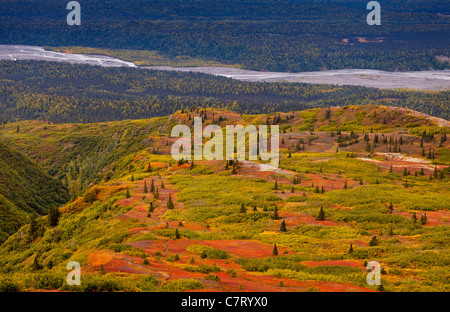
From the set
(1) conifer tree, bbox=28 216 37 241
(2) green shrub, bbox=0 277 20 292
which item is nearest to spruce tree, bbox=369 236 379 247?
(2) green shrub, bbox=0 277 20 292

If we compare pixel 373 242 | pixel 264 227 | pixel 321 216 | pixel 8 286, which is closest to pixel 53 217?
pixel 264 227

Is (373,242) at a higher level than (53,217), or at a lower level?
higher

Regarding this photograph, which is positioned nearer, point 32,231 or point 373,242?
point 373,242

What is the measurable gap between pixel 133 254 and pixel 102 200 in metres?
42.3

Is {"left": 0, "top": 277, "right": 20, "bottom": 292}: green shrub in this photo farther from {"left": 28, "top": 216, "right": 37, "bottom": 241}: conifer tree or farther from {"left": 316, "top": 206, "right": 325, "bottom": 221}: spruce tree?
{"left": 28, "top": 216, "right": 37, "bottom": 241}: conifer tree

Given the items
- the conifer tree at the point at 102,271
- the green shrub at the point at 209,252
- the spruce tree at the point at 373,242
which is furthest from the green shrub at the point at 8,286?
the spruce tree at the point at 373,242

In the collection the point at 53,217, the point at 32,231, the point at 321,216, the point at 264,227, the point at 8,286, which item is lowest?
the point at 32,231

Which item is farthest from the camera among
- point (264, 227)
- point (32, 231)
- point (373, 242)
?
Result: point (32, 231)

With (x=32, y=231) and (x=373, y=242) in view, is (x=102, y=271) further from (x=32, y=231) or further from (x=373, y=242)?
(x=32, y=231)

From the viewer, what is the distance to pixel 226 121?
189 metres

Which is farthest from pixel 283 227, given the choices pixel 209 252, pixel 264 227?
pixel 209 252

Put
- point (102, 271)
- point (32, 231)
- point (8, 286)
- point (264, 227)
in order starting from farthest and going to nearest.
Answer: point (32, 231), point (264, 227), point (102, 271), point (8, 286)

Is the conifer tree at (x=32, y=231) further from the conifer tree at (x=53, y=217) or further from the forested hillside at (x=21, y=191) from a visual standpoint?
the forested hillside at (x=21, y=191)
